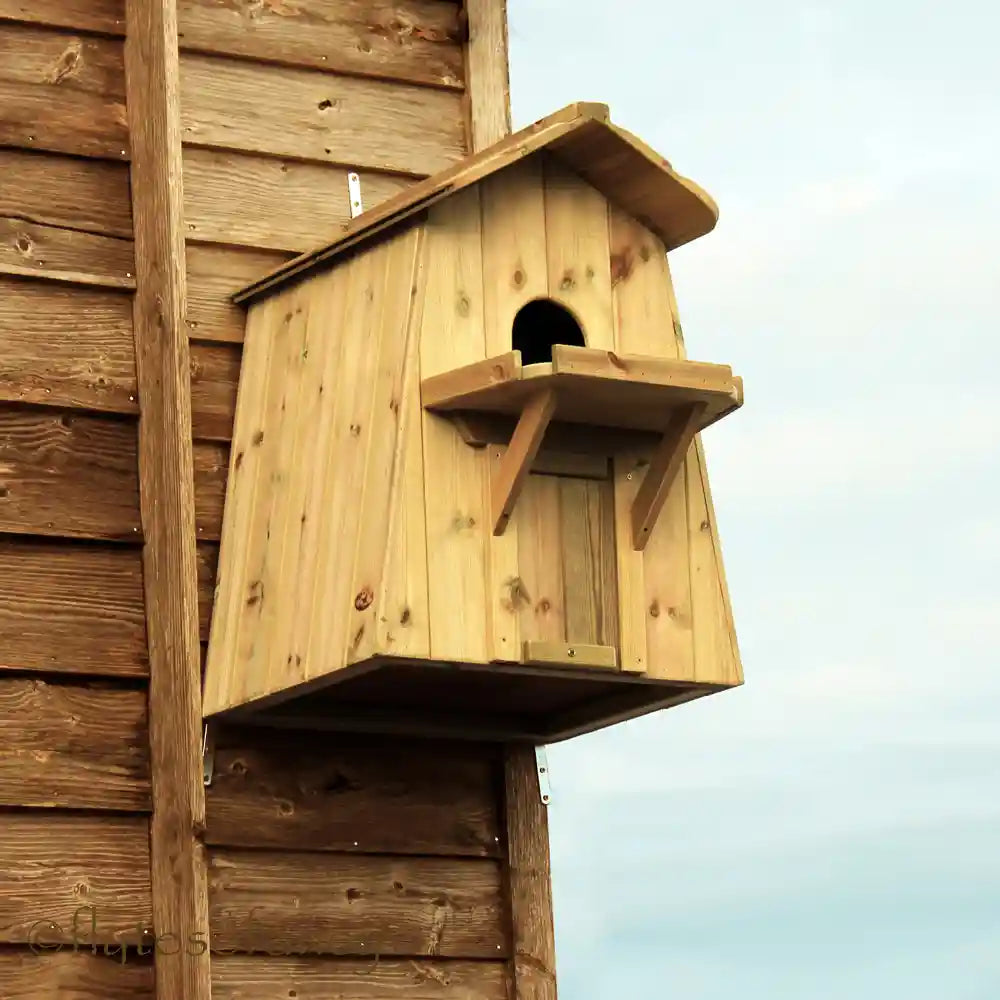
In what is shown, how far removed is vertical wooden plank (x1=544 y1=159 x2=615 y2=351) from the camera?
16.0 feet

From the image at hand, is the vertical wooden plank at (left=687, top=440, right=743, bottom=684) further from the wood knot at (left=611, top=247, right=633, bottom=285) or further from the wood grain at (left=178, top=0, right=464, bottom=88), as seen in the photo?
the wood grain at (left=178, top=0, right=464, bottom=88)

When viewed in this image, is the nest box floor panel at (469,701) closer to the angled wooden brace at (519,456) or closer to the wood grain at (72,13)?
the angled wooden brace at (519,456)

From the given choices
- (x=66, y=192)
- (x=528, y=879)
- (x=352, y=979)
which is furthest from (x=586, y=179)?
(x=352, y=979)

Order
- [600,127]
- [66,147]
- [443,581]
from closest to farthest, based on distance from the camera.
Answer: [443,581] < [600,127] < [66,147]

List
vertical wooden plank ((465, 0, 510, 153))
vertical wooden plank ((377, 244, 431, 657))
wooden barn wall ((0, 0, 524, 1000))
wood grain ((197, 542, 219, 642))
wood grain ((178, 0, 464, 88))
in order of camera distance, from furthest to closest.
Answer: vertical wooden plank ((465, 0, 510, 153)) → wood grain ((178, 0, 464, 88)) → wood grain ((197, 542, 219, 642)) → wooden barn wall ((0, 0, 524, 1000)) → vertical wooden plank ((377, 244, 431, 657))

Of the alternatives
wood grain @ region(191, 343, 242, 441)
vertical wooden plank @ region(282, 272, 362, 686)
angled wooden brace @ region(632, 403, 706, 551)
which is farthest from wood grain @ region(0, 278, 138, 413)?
angled wooden brace @ region(632, 403, 706, 551)

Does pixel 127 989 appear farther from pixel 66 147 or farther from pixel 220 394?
pixel 66 147

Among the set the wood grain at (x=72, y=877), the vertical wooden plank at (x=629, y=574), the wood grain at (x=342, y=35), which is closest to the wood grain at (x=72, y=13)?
the wood grain at (x=342, y=35)

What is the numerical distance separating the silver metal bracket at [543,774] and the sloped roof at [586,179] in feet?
3.63

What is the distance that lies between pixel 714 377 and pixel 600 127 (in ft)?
1.82

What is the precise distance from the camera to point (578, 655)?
460cm

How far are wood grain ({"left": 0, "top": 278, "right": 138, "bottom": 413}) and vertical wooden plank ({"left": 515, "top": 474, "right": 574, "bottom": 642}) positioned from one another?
89 cm

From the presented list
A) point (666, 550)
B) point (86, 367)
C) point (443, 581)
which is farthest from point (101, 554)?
point (666, 550)

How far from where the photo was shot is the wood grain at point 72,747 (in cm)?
475
